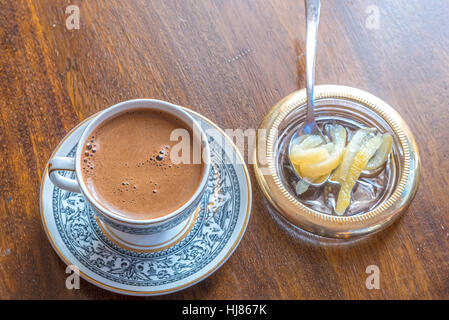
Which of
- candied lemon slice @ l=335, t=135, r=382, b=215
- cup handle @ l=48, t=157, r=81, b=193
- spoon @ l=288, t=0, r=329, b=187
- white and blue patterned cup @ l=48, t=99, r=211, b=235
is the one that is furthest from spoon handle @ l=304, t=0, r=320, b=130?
cup handle @ l=48, t=157, r=81, b=193

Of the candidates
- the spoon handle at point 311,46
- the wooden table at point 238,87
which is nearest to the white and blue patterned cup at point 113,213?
the wooden table at point 238,87

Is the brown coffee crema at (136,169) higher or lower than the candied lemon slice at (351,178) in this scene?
higher

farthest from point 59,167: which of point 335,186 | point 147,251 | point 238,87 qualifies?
point 335,186

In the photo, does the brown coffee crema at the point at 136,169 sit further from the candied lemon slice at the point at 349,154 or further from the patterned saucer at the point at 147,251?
the candied lemon slice at the point at 349,154

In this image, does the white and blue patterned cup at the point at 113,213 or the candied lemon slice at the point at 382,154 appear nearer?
the white and blue patterned cup at the point at 113,213

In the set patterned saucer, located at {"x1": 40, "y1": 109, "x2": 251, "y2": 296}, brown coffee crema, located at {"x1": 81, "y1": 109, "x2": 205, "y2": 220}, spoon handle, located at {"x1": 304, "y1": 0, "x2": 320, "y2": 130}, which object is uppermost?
spoon handle, located at {"x1": 304, "y1": 0, "x2": 320, "y2": 130}

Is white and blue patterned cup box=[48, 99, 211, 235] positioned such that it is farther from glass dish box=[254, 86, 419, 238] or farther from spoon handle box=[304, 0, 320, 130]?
spoon handle box=[304, 0, 320, 130]

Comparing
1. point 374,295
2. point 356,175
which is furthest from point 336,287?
point 356,175
